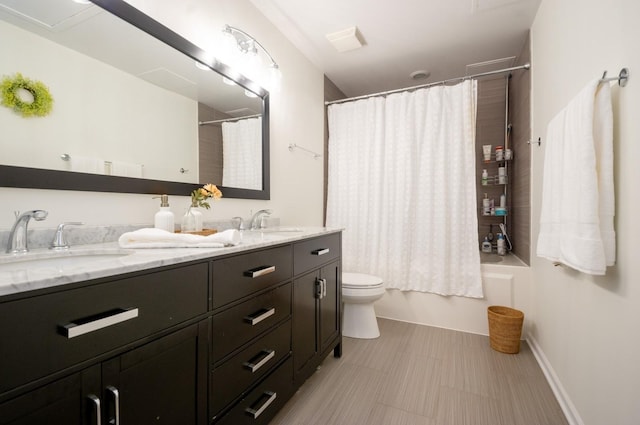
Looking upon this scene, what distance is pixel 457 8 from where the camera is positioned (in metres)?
2.01

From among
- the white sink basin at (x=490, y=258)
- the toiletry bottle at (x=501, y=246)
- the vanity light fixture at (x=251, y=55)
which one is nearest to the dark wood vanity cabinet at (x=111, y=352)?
the vanity light fixture at (x=251, y=55)

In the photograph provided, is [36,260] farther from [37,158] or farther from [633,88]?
[633,88]

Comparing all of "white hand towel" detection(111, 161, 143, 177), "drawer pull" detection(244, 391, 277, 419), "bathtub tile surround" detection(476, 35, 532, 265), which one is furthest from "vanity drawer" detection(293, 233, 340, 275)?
"bathtub tile surround" detection(476, 35, 532, 265)

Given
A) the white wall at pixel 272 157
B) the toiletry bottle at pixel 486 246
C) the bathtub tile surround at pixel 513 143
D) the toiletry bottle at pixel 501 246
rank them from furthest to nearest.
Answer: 1. the toiletry bottle at pixel 486 246
2. the toiletry bottle at pixel 501 246
3. the bathtub tile surround at pixel 513 143
4. the white wall at pixel 272 157

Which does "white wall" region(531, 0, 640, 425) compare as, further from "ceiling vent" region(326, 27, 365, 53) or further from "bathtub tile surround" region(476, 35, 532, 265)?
"ceiling vent" region(326, 27, 365, 53)

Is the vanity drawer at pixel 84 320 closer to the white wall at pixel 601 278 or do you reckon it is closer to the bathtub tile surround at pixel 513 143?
the white wall at pixel 601 278

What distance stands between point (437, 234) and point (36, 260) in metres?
2.39

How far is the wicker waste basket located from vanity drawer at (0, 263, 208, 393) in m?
2.02

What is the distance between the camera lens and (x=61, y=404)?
59cm

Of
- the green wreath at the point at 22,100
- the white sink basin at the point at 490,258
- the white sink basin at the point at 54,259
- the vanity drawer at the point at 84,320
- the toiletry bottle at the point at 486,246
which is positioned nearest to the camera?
the vanity drawer at the point at 84,320

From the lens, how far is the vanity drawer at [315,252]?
4.75 feet

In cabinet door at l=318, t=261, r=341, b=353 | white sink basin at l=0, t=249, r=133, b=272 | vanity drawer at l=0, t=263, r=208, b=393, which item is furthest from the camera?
cabinet door at l=318, t=261, r=341, b=353

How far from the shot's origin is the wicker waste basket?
1953mm

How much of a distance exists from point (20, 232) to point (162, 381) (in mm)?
630
